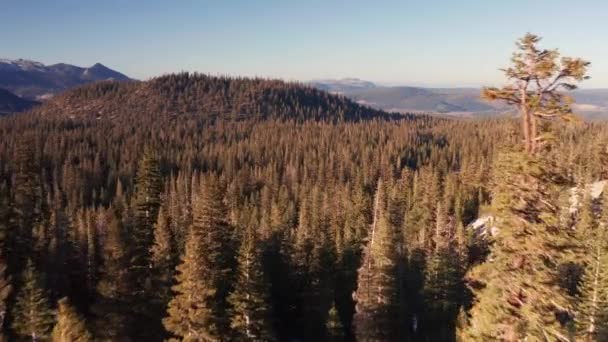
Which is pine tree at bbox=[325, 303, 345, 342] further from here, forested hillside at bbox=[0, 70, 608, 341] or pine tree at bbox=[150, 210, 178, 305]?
pine tree at bbox=[150, 210, 178, 305]

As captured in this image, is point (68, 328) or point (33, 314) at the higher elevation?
point (68, 328)

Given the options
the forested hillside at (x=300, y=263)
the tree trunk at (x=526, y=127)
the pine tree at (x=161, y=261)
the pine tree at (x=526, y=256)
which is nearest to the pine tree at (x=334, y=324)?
the forested hillside at (x=300, y=263)

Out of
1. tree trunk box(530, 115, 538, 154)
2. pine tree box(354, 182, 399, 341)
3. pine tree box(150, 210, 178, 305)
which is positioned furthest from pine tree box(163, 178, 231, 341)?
tree trunk box(530, 115, 538, 154)

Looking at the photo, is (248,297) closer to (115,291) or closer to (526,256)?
(115,291)

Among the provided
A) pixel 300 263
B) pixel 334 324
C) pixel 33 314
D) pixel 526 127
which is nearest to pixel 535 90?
pixel 526 127

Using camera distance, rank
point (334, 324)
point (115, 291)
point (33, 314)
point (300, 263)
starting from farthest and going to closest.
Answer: point (300, 263) → point (334, 324) → point (115, 291) → point (33, 314)

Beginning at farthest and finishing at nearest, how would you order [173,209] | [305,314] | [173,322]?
1. [173,209]
2. [305,314]
3. [173,322]

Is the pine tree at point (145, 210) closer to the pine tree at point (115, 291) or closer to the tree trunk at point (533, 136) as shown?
the pine tree at point (115, 291)

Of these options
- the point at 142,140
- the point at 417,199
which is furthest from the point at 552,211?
the point at 142,140

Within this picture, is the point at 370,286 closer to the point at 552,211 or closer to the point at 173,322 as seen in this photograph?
the point at 173,322

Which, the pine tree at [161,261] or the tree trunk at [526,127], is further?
the pine tree at [161,261]

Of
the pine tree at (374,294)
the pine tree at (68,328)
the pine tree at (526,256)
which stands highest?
the pine tree at (526,256)
